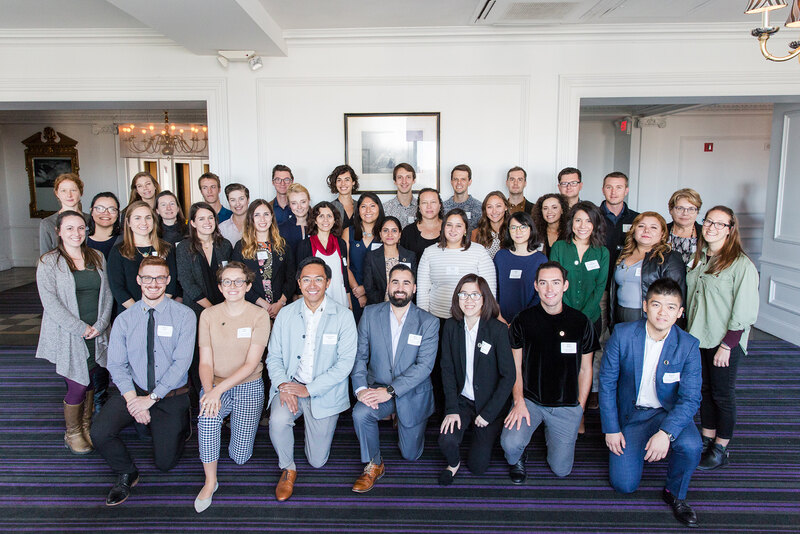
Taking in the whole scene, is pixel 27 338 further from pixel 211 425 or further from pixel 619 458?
pixel 619 458

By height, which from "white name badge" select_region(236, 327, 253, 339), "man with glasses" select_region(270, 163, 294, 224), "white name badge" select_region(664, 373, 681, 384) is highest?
"man with glasses" select_region(270, 163, 294, 224)

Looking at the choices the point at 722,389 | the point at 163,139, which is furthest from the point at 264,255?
the point at 163,139

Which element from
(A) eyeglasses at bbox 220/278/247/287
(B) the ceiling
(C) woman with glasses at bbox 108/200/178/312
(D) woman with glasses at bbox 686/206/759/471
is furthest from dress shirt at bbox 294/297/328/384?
(B) the ceiling

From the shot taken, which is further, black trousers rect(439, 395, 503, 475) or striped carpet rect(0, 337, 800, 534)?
black trousers rect(439, 395, 503, 475)

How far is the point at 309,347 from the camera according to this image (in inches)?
114

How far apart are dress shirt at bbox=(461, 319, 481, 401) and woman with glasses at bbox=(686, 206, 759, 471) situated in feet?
4.28

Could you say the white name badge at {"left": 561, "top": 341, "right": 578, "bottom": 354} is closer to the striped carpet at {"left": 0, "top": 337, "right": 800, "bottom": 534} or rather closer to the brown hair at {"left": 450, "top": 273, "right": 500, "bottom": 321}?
the brown hair at {"left": 450, "top": 273, "right": 500, "bottom": 321}

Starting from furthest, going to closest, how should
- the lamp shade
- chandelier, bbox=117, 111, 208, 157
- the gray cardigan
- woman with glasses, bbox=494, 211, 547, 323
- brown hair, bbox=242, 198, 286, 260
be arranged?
chandelier, bbox=117, 111, 208, 157
brown hair, bbox=242, 198, 286, 260
woman with glasses, bbox=494, 211, 547, 323
the gray cardigan
the lamp shade

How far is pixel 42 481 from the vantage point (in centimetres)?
278

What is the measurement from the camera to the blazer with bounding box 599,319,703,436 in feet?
8.29

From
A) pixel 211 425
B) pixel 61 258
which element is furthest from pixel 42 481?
pixel 61 258

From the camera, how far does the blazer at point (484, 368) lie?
281 cm

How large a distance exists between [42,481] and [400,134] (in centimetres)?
394

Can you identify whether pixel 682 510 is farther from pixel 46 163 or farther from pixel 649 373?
pixel 46 163
